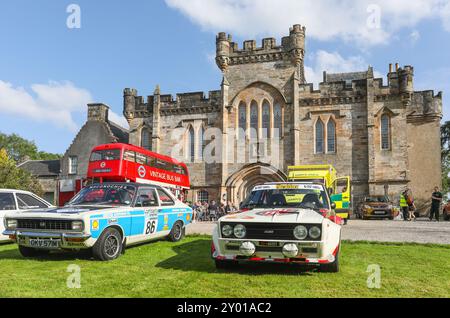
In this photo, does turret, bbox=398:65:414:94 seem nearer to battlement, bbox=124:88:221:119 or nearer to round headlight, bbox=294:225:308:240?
battlement, bbox=124:88:221:119

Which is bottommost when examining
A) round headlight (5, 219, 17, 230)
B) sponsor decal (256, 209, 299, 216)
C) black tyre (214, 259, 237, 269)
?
black tyre (214, 259, 237, 269)

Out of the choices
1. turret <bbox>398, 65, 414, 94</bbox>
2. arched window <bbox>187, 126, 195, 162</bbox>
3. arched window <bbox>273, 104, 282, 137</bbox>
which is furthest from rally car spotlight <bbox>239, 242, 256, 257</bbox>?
arched window <bbox>187, 126, 195, 162</bbox>

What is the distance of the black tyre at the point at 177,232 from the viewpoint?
10156 mm

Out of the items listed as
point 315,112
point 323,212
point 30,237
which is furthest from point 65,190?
point 323,212

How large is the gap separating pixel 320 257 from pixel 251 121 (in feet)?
81.2

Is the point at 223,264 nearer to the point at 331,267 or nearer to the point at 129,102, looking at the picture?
the point at 331,267

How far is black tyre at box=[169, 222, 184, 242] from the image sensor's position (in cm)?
1016

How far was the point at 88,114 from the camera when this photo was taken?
118 feet

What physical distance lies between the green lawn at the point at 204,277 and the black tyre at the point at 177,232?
58.6 inches

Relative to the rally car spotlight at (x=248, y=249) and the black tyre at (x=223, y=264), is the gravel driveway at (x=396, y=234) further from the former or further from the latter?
the rally car spotlight at (x=248, y=249)

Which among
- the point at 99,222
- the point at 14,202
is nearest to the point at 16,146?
the point at 14,202

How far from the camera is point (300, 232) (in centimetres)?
605

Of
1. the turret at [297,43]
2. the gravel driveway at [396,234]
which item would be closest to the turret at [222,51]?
the turret at [297,43]

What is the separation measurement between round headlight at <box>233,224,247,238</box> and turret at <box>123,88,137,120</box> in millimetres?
28505
